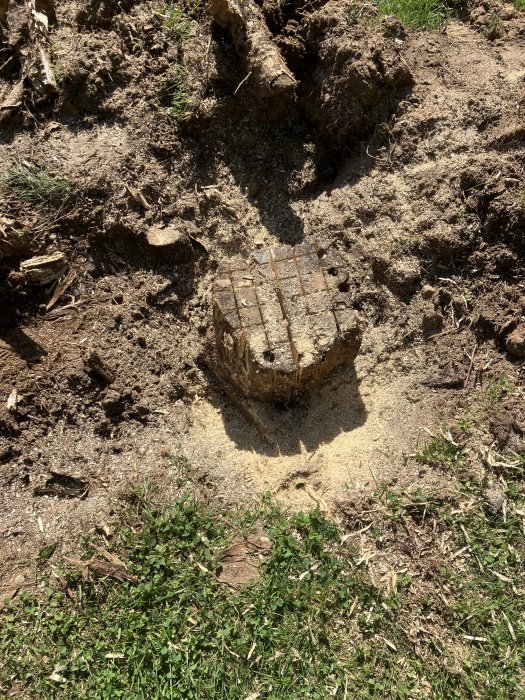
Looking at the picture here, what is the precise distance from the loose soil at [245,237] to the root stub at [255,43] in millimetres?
116

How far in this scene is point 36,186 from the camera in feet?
12.3

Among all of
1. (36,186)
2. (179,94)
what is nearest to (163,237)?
(36,186)

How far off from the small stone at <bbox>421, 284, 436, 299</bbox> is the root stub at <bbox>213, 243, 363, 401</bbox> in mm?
493

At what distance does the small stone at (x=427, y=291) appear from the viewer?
12.0 ft

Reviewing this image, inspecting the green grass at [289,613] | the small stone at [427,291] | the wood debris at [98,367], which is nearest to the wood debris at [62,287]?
the wood debris at [98,367]

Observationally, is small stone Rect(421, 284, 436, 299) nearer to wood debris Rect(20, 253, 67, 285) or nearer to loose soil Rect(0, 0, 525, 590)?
loose soil Rect(0, 0, 525, 590)

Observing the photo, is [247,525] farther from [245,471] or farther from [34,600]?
[34,600]

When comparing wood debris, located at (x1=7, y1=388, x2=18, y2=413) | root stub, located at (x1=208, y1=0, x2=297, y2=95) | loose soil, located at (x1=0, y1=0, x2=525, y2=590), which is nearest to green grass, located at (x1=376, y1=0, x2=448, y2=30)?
loose soil, located at (x1=0, y1=0, x2=525, y2=590)

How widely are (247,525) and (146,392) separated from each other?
93 centimetres

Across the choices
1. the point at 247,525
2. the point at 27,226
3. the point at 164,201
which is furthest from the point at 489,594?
the point at 27,226

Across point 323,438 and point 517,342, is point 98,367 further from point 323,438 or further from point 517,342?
point 517,342

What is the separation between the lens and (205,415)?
365 centimetres

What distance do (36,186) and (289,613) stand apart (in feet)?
9.02

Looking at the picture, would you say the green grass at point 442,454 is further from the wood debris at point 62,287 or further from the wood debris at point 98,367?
the wood debris at point 62,287
